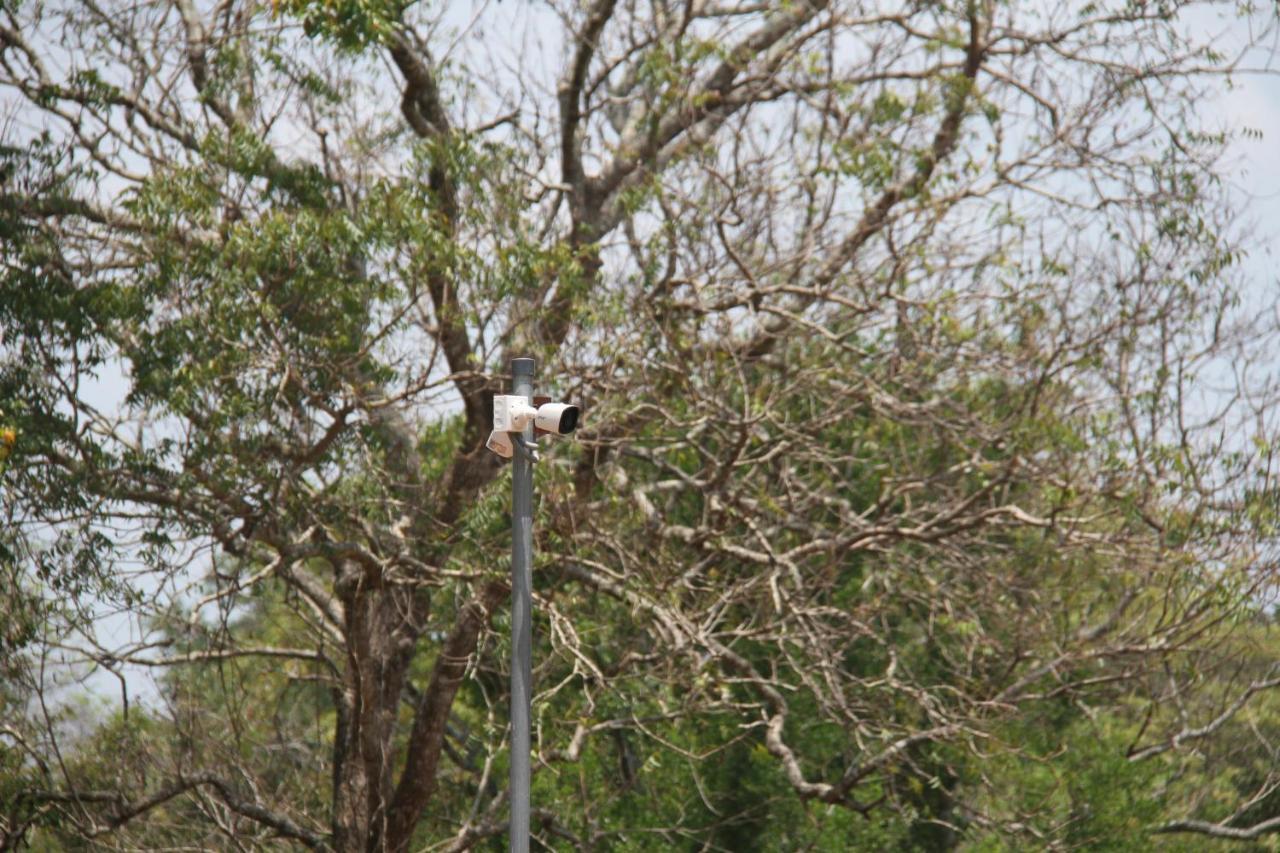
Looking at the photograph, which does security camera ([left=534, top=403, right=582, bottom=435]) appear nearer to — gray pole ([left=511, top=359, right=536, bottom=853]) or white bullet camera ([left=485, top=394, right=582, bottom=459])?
white bullet camera ([left=485, top=394, right=582, bottom=459])

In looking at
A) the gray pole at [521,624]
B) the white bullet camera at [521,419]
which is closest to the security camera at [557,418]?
the white bullet camera at [521,419]

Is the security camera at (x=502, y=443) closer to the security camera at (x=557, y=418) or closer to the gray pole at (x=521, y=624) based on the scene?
the gray pole at (x=521, y=624)

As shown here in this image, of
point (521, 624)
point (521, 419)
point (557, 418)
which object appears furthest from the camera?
point (521, 624)

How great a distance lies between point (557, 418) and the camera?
19.5ft

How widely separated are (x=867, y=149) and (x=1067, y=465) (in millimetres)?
2673

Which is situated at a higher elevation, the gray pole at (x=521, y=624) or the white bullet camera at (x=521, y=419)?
the white bullet camera at (x=521, y=419)

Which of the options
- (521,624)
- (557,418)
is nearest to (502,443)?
(557,418)

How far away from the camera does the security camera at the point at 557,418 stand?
5918 millimetres

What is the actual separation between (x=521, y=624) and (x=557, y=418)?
36.2 inches

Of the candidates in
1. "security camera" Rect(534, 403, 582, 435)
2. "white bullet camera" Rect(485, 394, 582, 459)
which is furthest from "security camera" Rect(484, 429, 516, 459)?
"security camera" Rect(534, 403, 582, 435)

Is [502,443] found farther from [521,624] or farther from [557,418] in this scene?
[521,624]

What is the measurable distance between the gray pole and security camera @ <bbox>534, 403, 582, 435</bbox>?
0.43 ft

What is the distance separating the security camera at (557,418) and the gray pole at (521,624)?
0.13 m

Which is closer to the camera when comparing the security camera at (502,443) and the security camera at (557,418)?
the security camera at (557,418)
